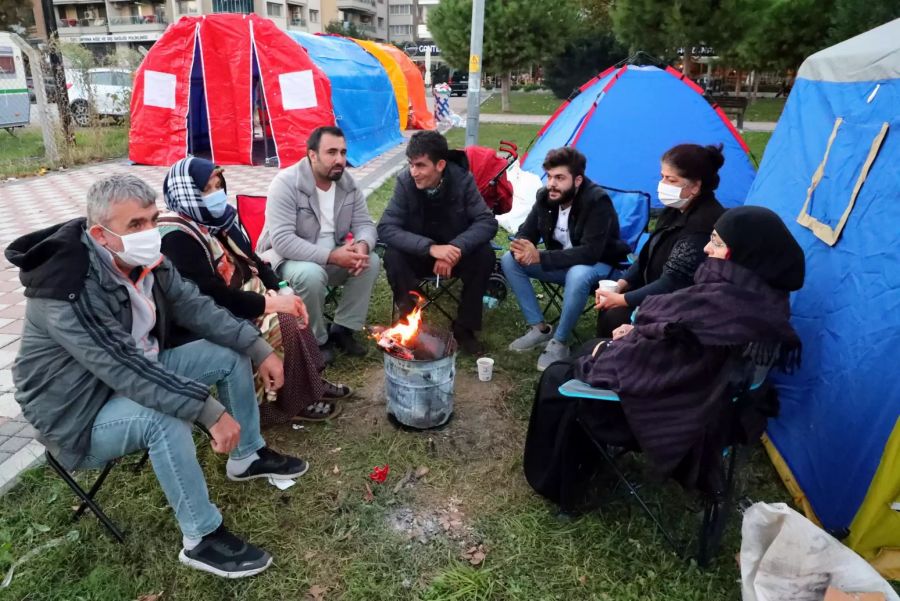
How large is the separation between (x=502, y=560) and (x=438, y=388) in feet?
3.21

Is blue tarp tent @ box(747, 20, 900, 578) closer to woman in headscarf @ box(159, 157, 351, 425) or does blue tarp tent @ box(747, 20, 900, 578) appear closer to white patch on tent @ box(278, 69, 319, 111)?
woman in headscarf @ box(159, 157, 351, 425)

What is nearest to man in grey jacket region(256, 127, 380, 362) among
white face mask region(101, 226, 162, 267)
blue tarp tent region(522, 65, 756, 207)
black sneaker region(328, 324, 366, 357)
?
black sneaker region(328, 324, 366, 357)

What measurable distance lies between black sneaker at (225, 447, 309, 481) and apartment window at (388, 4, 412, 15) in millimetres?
75514

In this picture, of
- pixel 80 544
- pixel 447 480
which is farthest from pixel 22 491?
pixel 447 480

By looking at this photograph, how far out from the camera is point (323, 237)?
4.05m

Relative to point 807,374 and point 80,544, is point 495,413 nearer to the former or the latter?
point 807,374

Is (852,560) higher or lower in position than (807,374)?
lower

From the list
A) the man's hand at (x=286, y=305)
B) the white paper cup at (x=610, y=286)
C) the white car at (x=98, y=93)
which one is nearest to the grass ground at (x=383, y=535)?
the man's hand at (x=286, y=305)

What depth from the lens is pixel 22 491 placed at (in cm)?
272

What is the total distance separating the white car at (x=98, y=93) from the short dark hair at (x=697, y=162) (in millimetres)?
12748

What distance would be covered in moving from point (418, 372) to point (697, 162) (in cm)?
186

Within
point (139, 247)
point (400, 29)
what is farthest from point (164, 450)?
point (400, 29)

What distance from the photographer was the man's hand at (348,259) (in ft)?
12.6

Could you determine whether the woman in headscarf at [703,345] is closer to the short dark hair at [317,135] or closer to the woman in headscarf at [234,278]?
the woman in headscarf at [234,278]
